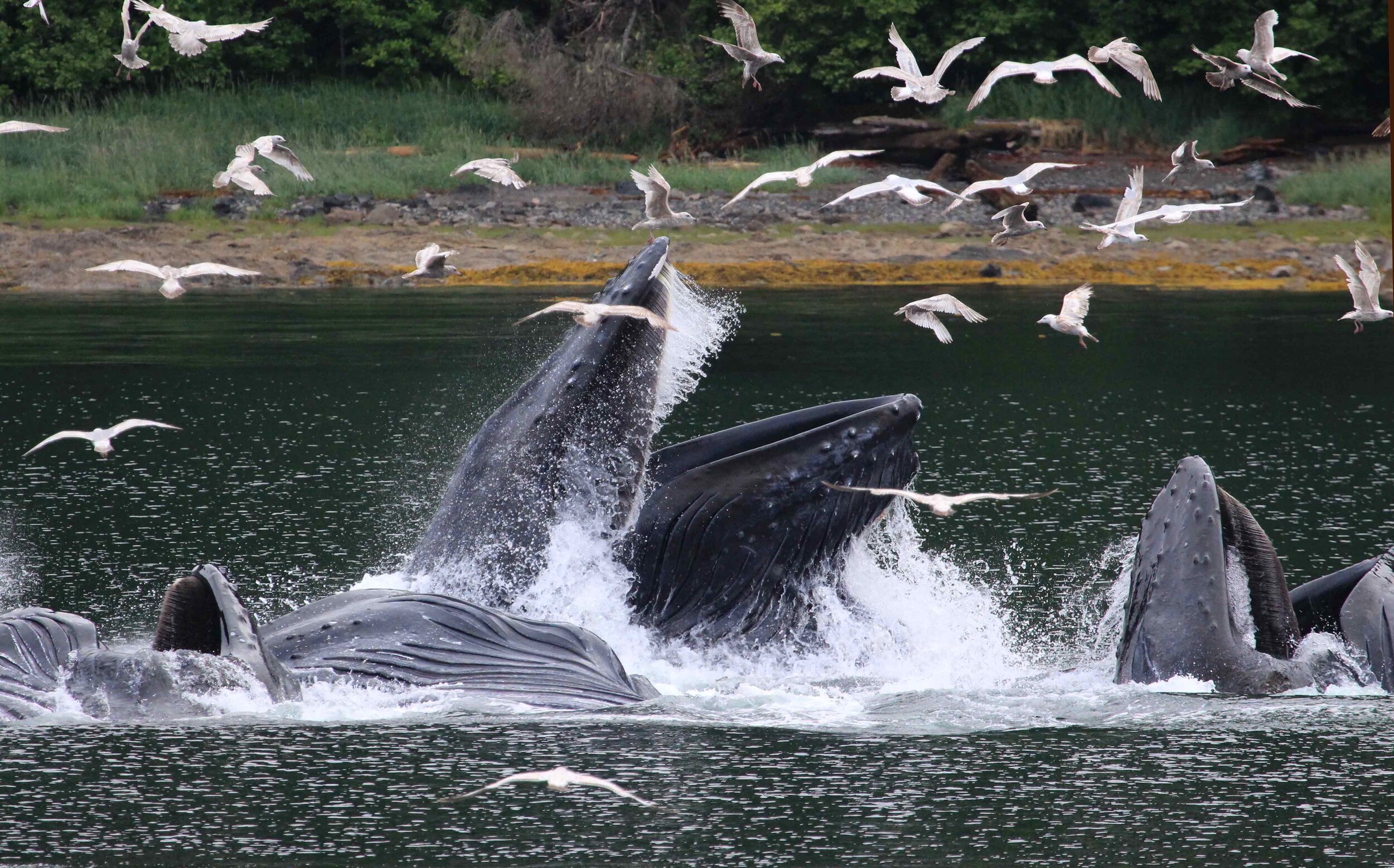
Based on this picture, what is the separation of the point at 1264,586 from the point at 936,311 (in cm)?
438

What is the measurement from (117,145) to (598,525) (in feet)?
87.9

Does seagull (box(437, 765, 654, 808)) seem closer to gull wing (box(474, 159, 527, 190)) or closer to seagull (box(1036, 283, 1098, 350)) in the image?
seagull (box(1036, 283, 1098, 350))

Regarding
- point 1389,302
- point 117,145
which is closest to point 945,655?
point 1389,302

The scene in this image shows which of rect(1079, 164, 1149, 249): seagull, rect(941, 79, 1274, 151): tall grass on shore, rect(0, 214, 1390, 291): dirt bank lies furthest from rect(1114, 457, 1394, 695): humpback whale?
rect(941, 79, 1274, 151): tall grass on shore

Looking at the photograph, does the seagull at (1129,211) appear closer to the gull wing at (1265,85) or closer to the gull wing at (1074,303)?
the gull wing at (1074,303)

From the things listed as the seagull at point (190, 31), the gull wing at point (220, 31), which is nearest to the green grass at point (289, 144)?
the seagull at point (190, 31)

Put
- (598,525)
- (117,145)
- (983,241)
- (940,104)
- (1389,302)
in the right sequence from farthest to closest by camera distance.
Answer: (940,104)
(117,145)
(983,241)
(1389,302)
(598,525)

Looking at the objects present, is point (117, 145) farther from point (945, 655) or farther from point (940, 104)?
point (945, 655)

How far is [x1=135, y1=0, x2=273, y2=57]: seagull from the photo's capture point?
10789 millimetres

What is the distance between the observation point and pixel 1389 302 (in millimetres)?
20375

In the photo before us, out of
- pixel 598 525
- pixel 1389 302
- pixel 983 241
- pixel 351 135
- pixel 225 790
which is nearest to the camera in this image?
pixel 225 790

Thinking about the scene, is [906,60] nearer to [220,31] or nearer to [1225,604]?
[220,31]

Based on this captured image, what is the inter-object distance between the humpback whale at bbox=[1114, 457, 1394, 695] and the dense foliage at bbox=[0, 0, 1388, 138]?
1171 inches

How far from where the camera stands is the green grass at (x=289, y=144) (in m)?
29.2
